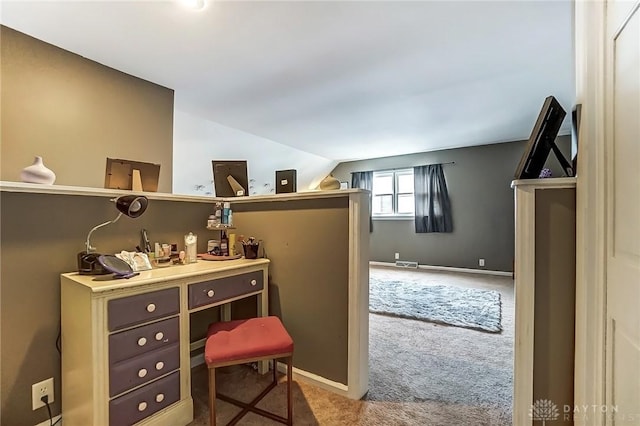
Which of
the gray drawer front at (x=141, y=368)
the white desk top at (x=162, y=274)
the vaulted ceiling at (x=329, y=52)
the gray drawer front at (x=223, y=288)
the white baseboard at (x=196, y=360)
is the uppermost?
the vaulted ceiling at (x=329, y=52)

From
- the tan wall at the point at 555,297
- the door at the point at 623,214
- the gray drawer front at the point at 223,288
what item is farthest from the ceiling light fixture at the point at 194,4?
the tan wall at the point at 555,297

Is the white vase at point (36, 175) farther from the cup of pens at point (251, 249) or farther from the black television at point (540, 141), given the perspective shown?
the black television at point (540, 141)

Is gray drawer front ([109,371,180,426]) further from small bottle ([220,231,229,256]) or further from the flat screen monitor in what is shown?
the flat screen monitor

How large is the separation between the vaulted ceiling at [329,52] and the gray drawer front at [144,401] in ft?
6.85

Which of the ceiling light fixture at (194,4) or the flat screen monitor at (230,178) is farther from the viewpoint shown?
the flat screen monitor at (230,178)

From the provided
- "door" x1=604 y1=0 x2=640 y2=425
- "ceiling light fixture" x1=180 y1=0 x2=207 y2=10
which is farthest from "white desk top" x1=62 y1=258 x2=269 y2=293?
"door" x1=604 y1=0 x2=640 y2=425

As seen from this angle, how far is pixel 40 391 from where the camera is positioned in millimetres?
1495

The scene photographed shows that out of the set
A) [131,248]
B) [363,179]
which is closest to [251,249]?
[131,248]

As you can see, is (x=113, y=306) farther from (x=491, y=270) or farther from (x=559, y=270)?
(x=491, y=270)

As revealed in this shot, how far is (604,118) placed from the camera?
98 cm

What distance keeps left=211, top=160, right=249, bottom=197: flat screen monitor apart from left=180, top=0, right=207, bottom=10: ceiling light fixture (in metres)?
1.01

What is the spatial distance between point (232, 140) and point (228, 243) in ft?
8.85

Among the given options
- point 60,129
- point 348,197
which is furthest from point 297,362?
point 60,129

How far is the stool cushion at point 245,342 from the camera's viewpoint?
1.42m
